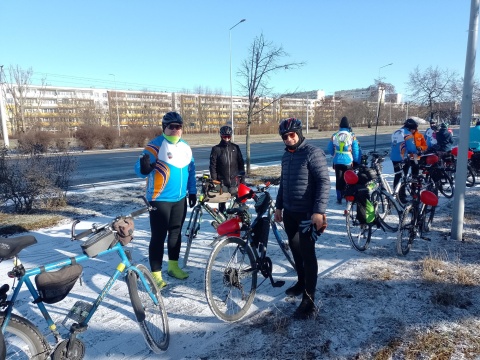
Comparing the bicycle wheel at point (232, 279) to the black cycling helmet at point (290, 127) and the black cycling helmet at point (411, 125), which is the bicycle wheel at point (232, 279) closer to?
the black cycling helmet at point (290, 127)

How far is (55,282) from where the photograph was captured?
2.08 m

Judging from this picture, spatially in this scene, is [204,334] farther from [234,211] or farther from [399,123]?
[399,123]

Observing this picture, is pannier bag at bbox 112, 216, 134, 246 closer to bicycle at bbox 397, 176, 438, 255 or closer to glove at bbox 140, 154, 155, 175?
glove at bbox 140, 154, 155, 175

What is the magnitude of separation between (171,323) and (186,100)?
89.3 meters

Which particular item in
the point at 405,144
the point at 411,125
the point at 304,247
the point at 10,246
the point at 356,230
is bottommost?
the point at 356,230

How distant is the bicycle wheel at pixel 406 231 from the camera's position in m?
4.63

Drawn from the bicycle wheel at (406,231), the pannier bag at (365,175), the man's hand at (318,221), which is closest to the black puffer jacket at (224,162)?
the pannier bag at (365,175)

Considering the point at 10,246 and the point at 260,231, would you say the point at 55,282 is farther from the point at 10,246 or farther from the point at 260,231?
the point at 260,231

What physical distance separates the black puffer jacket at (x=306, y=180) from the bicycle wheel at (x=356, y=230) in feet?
6.37

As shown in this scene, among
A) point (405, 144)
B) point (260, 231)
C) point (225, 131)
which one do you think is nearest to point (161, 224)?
point (260, 231)

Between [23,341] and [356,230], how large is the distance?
4301mm

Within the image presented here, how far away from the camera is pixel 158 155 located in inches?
146

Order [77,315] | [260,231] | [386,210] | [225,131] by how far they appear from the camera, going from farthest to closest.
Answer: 1. [225,131]
2. [386,210]
3. [260,231]
4. [77,315]

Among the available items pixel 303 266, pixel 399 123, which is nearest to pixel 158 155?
pixel 303 266
